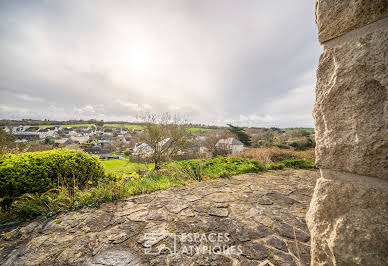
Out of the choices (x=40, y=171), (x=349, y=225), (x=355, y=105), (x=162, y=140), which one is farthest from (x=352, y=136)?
(x=162, y=140)

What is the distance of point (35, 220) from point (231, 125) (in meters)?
21.7

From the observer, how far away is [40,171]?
3.51 meters

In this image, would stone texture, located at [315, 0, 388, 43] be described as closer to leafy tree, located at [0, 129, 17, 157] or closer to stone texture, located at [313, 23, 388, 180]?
stone texture, located at [313, 23, 388, 180]

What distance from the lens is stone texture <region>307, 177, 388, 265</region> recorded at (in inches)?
28.3

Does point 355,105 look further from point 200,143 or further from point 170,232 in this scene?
point 200,143

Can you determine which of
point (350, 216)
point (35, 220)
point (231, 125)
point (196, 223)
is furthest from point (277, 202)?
point (231, 125)

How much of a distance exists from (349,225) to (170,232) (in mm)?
2021

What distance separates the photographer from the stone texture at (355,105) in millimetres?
746

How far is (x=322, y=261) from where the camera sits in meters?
0.91

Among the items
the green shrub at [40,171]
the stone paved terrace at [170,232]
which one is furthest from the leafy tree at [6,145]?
the stone paved terrace at [170,232]

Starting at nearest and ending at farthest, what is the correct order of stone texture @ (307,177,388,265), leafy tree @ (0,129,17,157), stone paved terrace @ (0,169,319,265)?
1. stone texture @ (307,177,388,265)
2. stone paved terrace @ (0,169,319,265)
3. leafy tree @ (0,129,17,157)

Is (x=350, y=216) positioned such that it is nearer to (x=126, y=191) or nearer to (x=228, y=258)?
(x=228, y=258)

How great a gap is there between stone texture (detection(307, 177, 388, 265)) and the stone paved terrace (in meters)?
0.92

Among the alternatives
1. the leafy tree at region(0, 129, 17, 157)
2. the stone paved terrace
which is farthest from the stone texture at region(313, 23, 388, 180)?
the leafy tree at region(0, 129, 17, 157)
